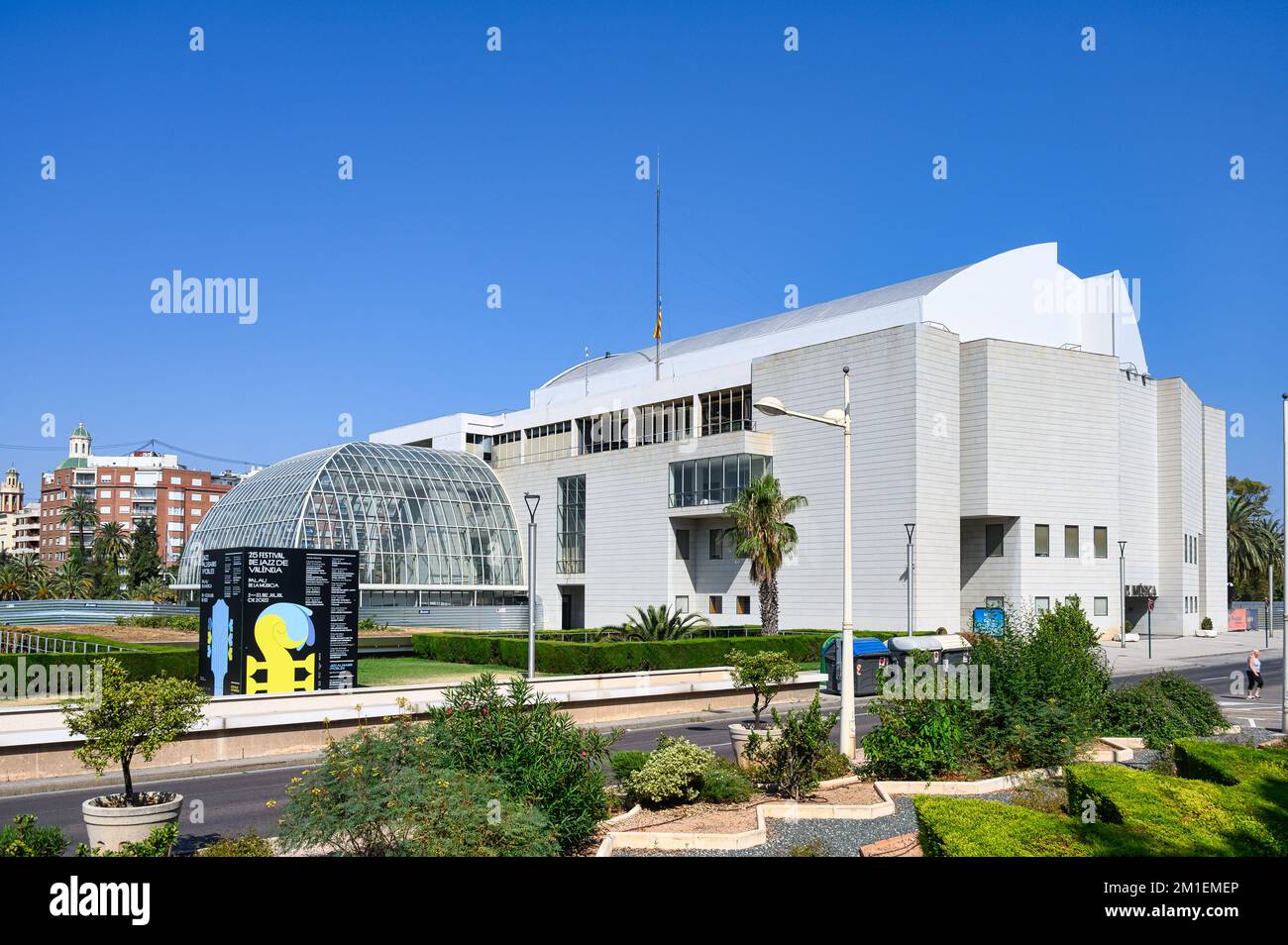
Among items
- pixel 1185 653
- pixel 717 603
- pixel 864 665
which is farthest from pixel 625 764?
pixel 1185 653

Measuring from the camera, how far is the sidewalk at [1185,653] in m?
44.9

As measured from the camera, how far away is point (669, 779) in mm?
13742

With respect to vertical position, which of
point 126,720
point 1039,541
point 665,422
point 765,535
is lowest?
point 126,720

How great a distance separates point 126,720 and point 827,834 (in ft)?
26.0

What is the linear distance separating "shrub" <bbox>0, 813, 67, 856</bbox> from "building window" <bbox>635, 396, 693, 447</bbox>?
5083 centimetres

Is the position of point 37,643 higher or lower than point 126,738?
lower

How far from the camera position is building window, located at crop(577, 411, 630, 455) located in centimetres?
6656

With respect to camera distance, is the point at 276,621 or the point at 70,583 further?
the point at 70,583

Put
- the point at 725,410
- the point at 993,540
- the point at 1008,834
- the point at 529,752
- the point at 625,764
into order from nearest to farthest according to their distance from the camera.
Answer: the point at 1008,834
the point at 529,752
the point at 625,764
the point at 993,540
the point at 725,410

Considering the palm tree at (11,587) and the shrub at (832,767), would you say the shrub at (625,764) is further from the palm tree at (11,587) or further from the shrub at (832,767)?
the palm tree at (11,587)

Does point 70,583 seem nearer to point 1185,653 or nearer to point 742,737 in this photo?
point 1185,653
